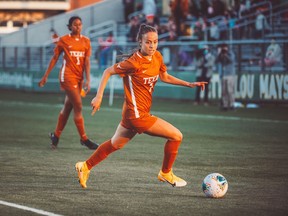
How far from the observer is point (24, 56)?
40281 mm

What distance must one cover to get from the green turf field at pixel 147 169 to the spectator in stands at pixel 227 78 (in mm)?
3314

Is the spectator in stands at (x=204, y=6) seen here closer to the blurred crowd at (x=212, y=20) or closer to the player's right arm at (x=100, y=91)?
the blurred crowd at (x=212, y=20)

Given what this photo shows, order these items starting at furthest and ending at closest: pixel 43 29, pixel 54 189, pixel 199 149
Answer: pixel 43 29 → pixel 199 149 → pixel 54 189

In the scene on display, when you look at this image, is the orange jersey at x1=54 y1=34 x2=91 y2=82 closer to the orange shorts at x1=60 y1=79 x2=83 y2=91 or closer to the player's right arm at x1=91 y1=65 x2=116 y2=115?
the orange shorts at x1=60 y1=79 x2=83 y2=91

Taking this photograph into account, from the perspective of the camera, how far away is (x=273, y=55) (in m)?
27.2

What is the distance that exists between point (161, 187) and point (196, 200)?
41.4 inches

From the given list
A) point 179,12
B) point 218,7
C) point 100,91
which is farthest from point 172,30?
point 100,91

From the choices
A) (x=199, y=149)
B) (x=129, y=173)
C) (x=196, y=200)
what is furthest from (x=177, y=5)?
(x=196, y=200)

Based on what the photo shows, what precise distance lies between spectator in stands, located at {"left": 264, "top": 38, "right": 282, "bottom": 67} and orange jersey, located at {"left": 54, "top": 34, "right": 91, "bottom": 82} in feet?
42.2

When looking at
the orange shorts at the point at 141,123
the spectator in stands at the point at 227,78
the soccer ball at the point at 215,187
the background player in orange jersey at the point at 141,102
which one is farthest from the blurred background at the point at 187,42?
the soccer ball at the point at 215,187

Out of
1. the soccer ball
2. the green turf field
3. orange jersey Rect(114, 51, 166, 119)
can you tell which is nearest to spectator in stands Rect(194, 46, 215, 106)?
the green turf field

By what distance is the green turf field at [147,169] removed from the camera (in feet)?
29.9

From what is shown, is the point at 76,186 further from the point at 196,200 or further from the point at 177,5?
the point at 177,5

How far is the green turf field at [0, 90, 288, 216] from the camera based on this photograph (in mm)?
9109
